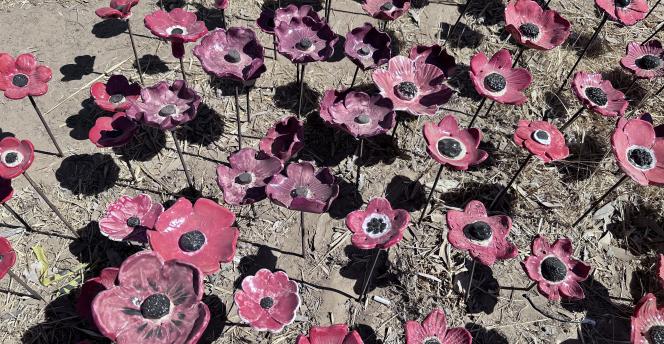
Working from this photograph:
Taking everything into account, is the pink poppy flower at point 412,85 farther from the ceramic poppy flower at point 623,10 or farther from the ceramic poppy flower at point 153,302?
the ceramic poppy flower at point 153,302

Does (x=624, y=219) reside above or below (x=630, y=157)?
below

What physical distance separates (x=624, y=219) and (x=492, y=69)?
2.16 m

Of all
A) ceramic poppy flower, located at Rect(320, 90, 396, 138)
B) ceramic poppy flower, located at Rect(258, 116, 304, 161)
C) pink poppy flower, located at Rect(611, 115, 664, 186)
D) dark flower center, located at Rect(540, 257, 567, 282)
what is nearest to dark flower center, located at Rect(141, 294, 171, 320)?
ceramic poppy flower, located at Rect(258, 116, 304, 161)

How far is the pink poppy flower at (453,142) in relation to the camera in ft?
15.2

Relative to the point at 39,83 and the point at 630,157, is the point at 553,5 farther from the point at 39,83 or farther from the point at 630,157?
the point at 39,83

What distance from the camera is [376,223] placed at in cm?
426

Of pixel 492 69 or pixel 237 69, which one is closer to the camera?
pixel 237 69

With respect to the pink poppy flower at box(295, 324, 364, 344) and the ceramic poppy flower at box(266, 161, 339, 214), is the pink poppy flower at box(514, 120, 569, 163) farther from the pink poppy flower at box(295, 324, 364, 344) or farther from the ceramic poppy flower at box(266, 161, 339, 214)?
the pink poppy flower at box(295, 324, 364, 344)

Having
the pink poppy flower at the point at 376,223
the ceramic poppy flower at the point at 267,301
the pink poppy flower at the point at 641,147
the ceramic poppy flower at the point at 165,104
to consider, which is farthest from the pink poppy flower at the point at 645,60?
the ceramic poppy flower at the point at 165,104

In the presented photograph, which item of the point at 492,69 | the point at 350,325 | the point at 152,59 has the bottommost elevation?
the point at 350,325

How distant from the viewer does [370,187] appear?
5.46m

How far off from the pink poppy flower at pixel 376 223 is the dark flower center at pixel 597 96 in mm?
2734

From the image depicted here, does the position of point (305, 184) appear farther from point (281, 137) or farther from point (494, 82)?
point (494, 82)

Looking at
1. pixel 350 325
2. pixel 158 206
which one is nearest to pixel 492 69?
pixel 350 325
